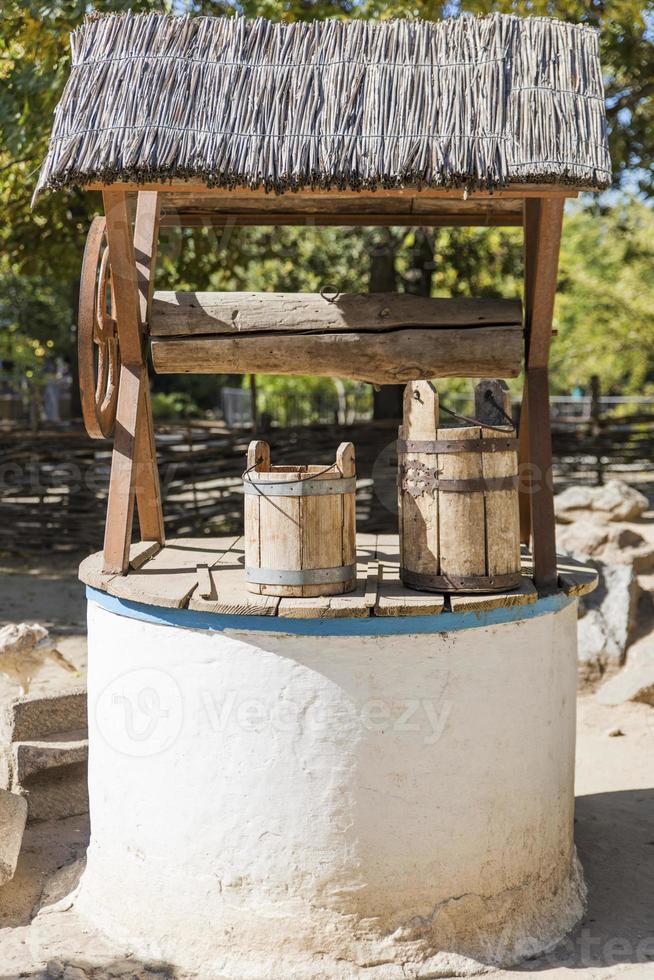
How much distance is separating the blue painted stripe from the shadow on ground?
1190 millimetres

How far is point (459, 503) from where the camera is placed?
350cm

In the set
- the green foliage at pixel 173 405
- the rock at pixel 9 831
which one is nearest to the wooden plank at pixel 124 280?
the rock at pixel 9 831

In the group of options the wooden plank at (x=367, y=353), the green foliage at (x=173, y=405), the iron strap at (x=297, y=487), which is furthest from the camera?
the green foliage at (x=173, y=405)

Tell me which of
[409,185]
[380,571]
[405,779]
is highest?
[409,185]

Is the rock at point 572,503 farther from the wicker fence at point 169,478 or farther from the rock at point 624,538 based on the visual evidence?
the wicker fence at point 169,478

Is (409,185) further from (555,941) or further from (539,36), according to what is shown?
(555,941)

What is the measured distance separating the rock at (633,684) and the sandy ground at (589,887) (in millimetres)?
61

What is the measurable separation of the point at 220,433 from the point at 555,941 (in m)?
9.30

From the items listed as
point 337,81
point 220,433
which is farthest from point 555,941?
point 220,433

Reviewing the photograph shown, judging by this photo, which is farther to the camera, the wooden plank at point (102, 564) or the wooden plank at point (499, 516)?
the wooden plank at point (102, 564)

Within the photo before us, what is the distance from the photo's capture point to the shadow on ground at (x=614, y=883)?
3566 mm

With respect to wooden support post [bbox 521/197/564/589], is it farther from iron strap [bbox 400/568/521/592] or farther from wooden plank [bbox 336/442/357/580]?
wooden plank [bbox 336/442/357/580]

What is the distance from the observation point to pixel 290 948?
3365 mm

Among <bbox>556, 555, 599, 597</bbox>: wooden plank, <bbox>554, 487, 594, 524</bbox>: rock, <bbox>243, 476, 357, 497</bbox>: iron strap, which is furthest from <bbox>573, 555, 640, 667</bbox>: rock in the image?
<bbox>243, 476, 357, 497</bbox>: iron strap
